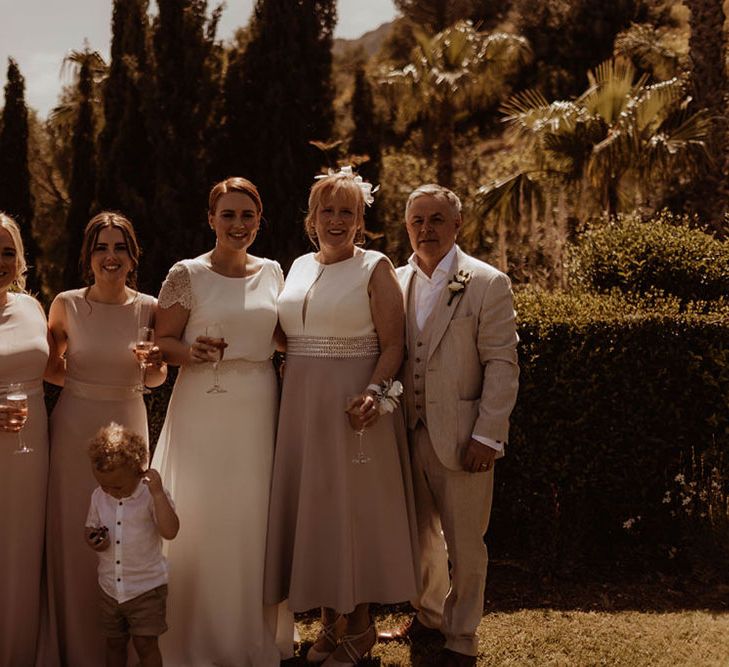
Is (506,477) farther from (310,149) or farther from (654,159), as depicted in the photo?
(310,149)

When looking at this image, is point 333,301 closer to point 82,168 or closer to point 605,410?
point 605,410

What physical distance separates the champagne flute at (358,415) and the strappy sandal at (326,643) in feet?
3.24

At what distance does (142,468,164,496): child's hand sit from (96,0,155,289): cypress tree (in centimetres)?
1566

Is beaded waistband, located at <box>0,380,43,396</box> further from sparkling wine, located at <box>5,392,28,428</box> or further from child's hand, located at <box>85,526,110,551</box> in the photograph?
child's hand, located at <box>85,526,110,551</box>

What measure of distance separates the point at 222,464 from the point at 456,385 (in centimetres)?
124

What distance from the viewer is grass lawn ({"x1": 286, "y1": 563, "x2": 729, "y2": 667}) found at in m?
4.80

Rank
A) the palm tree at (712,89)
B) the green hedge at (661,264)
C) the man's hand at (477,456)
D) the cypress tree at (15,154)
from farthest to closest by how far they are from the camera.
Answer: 1. the cypress tree at (15,154)
2. the palm tree at (712,89)
3. the green hedge at (661,264)
4. the man's hand at (477,456)

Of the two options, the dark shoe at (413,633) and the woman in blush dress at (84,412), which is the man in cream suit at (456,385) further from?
the woman in blush dress at (84,412)

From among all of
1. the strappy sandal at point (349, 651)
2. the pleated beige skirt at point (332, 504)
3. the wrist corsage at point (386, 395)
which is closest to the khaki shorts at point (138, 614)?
the pleated beige skirt at point (332, 504)

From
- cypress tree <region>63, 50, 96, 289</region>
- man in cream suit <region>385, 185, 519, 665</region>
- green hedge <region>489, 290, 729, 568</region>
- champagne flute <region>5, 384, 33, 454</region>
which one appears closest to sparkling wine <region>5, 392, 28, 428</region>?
champagne flute <region>5, 384, 33, 454</region>

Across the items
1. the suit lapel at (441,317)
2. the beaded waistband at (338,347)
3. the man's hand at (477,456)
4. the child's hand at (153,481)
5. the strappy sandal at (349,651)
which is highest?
the suit lapel at (441,317)

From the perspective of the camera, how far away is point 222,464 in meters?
4.46

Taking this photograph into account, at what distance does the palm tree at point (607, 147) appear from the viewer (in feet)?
50.1

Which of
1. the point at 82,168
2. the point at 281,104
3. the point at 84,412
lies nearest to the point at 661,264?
the point at 84,412
